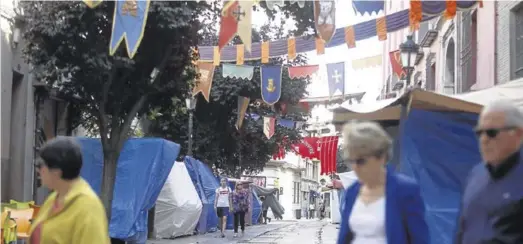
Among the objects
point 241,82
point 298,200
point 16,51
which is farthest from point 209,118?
point 298,200

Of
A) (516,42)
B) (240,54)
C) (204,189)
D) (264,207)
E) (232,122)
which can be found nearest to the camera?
(516,42)

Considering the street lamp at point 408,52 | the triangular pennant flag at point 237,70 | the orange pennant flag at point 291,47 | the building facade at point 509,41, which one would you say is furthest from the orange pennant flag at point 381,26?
the triangular pennant flag at point 237,70

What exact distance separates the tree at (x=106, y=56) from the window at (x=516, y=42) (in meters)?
5.67

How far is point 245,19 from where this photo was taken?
11781 millimetres

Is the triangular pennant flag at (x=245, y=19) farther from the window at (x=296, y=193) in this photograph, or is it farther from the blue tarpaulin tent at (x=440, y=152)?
the window at (x=296, y=193)

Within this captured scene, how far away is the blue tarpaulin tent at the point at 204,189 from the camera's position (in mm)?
21422

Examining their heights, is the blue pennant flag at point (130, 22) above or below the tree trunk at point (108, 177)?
A: above

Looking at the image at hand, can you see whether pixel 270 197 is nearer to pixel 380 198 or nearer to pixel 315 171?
pixel 380 198

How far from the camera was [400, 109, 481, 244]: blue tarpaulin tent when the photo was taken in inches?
369

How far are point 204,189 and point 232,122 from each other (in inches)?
227

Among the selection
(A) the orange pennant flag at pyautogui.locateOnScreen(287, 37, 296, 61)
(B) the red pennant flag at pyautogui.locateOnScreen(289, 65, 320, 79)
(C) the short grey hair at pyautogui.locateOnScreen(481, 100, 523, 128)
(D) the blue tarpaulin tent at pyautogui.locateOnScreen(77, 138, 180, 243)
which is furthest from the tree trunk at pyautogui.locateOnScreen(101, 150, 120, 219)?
(C) the short grey hair at pyautogui.locateOnScreen(481, 100, 523, 128)

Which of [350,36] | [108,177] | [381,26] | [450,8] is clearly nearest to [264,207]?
[108,177]

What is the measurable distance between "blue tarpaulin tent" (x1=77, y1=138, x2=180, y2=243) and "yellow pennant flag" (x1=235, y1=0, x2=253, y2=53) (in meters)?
3.53

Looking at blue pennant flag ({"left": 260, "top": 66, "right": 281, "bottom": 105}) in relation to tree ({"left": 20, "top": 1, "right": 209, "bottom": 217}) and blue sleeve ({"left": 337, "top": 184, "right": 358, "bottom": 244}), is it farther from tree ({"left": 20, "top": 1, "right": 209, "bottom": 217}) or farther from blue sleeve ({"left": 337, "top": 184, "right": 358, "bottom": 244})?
blue sleeve ({"left": 337, "top": 184, "right": 358, "bottom": 244})
